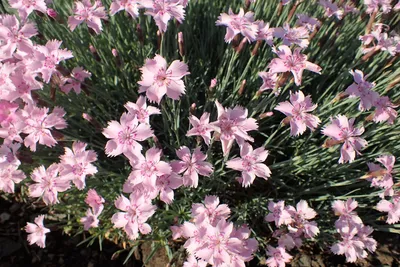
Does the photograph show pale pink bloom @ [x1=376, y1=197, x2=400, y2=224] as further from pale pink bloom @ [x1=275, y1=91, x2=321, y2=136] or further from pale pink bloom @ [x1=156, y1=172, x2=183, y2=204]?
pale pink bloom @ [x1=156, y1=172, x2=183, y2=204]

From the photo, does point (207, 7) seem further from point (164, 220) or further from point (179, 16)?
point (164, 220)

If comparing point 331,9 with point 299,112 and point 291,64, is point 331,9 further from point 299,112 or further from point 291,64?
point 299,112

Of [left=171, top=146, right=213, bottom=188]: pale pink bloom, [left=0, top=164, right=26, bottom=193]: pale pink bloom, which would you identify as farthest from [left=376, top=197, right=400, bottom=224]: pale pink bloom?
[left=0, top=164, right=26, bottom=193]: pale pink bloom

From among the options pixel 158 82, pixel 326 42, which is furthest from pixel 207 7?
pixel 158 82

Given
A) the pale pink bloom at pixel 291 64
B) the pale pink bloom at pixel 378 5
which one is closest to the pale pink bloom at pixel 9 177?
the pale pink bloom at pixel 291 64

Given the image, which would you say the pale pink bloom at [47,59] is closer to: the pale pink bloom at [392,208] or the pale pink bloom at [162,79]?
the pale pink bloom at [162,79]

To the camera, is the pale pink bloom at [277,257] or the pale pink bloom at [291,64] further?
the pale pink bloom at [277,257]

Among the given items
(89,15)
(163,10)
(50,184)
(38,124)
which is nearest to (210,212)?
(50,184)
